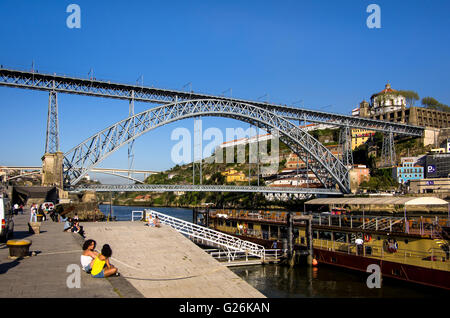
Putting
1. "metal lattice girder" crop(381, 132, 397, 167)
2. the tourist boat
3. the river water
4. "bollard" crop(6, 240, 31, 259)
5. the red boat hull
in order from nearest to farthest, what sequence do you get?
"bollard" crop(6, 240, 31, 259) < the red boat hull < the river water < the tourist boat < "metal lattice girder" crop(381, 132, 397, 167)

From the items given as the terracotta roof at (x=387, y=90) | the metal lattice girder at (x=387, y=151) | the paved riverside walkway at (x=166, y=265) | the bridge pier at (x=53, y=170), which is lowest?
the paved riverside walkway at (x=166, y=265)

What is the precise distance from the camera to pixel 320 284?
74.1 feet

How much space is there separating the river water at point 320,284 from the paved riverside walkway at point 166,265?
5.68m

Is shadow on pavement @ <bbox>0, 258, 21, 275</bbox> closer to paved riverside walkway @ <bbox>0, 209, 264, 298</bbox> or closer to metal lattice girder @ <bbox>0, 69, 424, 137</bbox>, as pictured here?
paved riverside walkway @ <bbox>0, 209, 264, 298</bbox>

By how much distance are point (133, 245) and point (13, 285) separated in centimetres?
824

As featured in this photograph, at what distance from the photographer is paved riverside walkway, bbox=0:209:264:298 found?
10055 millimetres

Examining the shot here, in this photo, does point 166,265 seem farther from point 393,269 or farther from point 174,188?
point 174,188

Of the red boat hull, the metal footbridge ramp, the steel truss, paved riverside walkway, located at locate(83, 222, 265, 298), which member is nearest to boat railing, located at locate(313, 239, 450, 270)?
the red boat hull

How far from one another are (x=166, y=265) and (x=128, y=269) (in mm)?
1593

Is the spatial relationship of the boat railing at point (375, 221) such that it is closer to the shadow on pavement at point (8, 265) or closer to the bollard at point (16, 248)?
the bollard at point (16, 248)

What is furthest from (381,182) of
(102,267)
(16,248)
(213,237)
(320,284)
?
(102,267)

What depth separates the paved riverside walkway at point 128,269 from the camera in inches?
396

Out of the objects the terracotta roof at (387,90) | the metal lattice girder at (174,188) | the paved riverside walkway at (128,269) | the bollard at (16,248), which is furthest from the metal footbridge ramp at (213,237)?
the terracotta roof at (387,90)
